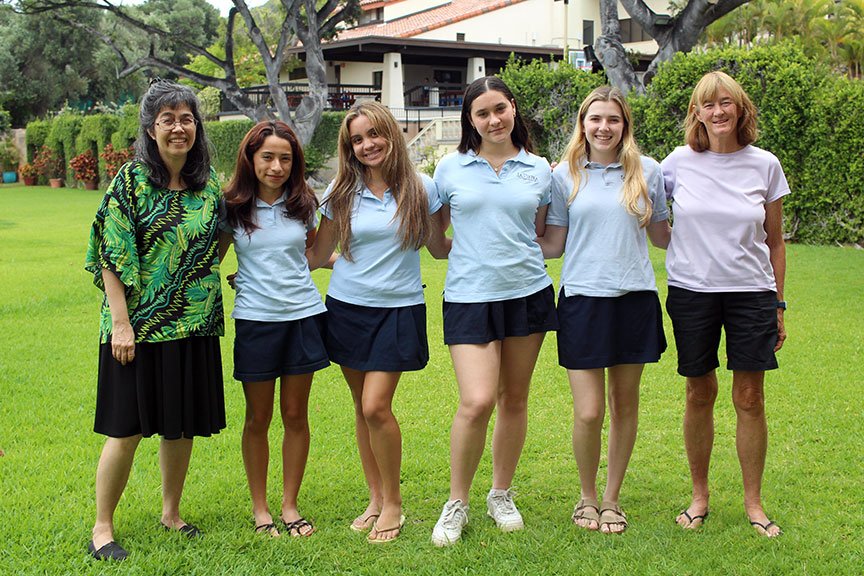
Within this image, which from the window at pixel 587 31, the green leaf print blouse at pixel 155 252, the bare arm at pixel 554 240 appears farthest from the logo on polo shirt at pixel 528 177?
the window at pixel 587 31

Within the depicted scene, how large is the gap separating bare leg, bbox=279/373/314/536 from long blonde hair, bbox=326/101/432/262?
24.0 inches

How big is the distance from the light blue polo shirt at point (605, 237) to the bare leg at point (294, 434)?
126cm

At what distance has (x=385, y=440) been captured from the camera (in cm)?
434

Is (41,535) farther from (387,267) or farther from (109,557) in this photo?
(387,267)

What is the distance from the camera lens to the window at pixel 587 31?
132ft

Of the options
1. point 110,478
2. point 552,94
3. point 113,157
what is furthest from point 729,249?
point 113,157

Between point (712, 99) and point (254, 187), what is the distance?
201cm

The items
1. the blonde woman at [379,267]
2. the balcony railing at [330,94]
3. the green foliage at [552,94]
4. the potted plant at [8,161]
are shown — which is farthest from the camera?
the potted plant at [8,161]

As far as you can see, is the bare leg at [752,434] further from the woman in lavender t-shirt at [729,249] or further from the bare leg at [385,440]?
the bare leg at [385,440]

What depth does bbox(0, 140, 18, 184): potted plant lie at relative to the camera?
40094mm

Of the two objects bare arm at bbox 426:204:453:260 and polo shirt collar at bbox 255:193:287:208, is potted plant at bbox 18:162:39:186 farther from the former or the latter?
bare arm at bbox 426:204:453:260

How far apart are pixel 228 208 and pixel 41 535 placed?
5.47 feet

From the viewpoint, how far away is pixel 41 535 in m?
4.34

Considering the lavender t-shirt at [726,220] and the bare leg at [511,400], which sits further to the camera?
the bare leg at [511,400]
